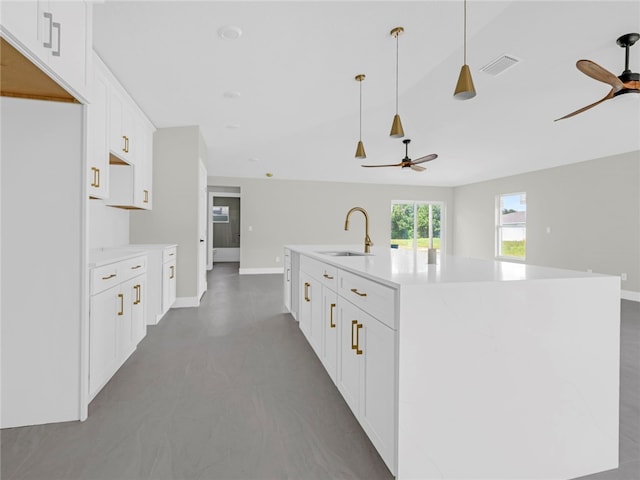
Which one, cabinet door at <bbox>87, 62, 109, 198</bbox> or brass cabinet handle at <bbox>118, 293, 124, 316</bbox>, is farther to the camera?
cabinet door at <bbox>87, 62, 109, 198</bbox>

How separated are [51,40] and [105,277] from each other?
1.31 metres

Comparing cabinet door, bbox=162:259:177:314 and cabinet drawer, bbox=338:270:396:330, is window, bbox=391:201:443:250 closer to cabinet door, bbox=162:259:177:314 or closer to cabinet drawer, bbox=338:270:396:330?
cabinet door, bbox=162:259:177:314

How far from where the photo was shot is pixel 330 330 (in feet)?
6.95

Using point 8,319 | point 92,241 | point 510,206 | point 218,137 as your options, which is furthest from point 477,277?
point 510,206

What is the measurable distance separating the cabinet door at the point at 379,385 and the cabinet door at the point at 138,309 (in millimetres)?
2007

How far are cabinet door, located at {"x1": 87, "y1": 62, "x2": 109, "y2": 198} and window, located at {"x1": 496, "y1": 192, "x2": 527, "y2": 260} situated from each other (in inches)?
307

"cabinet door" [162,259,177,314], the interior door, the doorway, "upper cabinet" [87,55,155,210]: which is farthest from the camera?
the doorway

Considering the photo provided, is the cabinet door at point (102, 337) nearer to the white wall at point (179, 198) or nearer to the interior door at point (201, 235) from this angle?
the white wall at point (179, 198)

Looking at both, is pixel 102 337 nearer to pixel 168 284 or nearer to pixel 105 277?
pixel 105 277

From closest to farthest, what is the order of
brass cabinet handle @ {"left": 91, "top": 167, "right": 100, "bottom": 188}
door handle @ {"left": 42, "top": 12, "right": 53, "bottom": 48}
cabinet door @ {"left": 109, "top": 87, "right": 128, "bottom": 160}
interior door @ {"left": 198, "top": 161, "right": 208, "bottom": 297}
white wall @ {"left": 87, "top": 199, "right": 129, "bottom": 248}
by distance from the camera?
door handle @ {"left": 42, "top": 12, "right": 53, "bottom": 48} → brass cabinet handle @ {"left": 91, "top": 167, "right": 100, "bottom": 188} → cabinet door @ {"left": 109, "top": 87, "right": 128, "bottom": 160} → white wall @ {"left": 87, "top": 199, "right": 129, "bottom": 248} → interior door @ {"left": 198, "top": 161, "right": 208, "bottom": 297}

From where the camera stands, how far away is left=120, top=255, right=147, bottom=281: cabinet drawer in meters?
2.46

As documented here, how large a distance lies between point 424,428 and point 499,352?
0.41 m

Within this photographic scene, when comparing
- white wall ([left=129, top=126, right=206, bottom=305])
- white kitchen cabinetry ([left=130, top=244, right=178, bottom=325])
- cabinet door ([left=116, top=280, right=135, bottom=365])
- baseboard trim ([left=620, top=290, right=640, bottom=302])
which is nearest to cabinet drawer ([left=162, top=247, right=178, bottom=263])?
white kitchen cabinetry ([left=130, top=244, right=178, bottom=325])

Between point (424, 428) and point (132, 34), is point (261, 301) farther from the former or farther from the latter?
point (424, 428)
